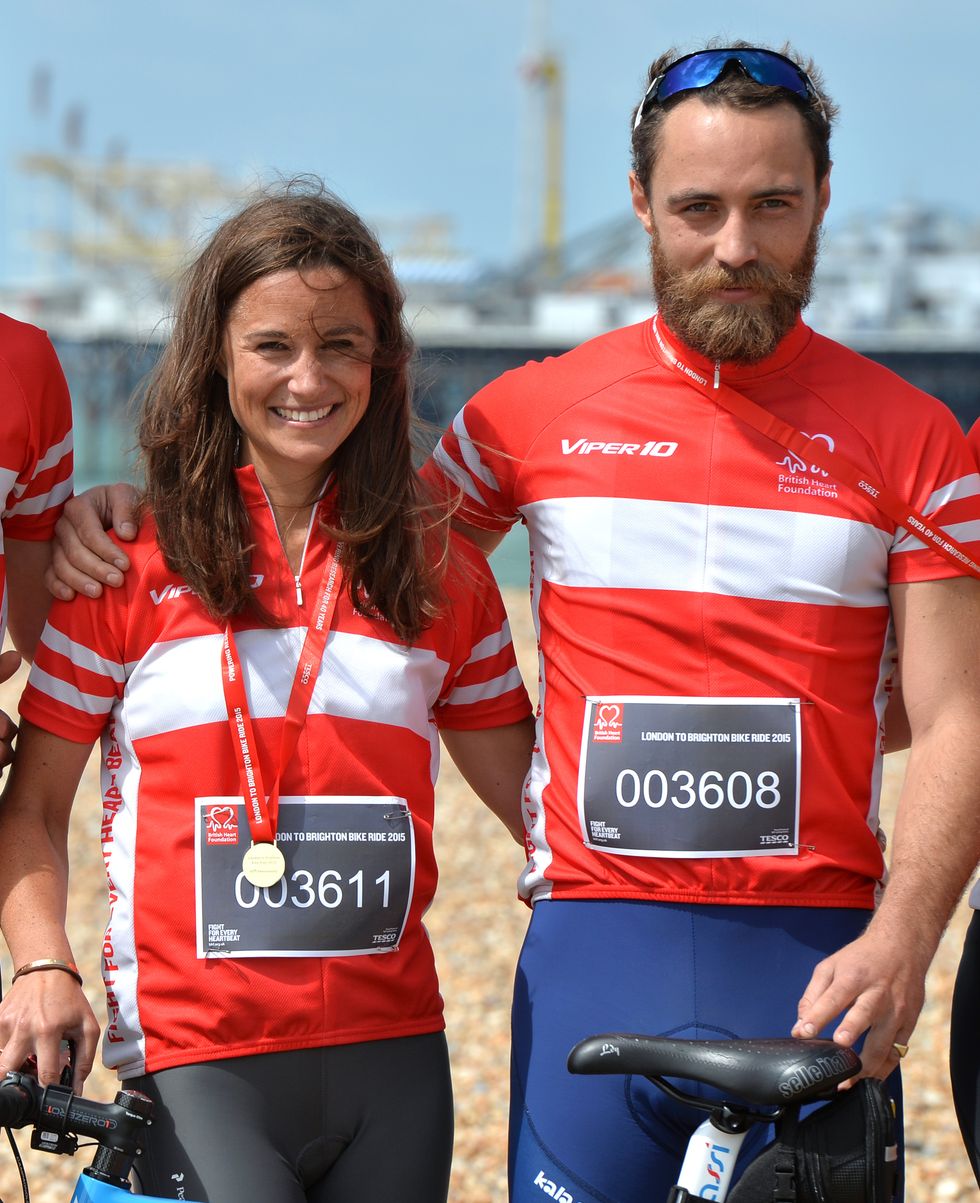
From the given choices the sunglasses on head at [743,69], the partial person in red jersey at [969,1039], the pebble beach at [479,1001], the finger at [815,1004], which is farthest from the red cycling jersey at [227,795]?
the pebble beach at [479,1001]

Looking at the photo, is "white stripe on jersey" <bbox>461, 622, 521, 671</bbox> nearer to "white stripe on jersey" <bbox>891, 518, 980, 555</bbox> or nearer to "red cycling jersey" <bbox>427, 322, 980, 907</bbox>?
"red cycling jersey" <bbox>427, 322, 980, 907</bbox>

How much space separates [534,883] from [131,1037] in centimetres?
72

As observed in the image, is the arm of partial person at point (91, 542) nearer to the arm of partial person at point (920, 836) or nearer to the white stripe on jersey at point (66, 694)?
the white stripe on jersey at point (66, 694)

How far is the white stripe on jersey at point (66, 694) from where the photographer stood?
2352 mm

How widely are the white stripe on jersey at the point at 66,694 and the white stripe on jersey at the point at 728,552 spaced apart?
84cm

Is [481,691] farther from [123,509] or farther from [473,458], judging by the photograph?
[123,509]

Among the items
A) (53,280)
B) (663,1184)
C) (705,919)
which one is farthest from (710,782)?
(53,280)

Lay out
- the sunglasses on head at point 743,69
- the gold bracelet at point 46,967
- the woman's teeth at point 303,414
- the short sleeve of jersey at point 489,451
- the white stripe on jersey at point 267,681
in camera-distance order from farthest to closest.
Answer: the short sleeve of jersey at point 489,451 → the sunglasses on head at point 743,69 → the woman's teeth at point 303,414 → the white stripe on jersey at point 267,681 → the gold bracelet at point 46,967

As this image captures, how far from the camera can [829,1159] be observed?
2.01 meters

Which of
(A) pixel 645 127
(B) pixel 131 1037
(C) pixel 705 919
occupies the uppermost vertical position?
(A) pixel 645 127

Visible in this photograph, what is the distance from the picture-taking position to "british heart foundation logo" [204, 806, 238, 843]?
90.5 inches

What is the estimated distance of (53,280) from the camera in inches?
3597

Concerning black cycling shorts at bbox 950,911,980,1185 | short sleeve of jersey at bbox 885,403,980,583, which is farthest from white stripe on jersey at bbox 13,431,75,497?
black cycling shorts at bbox 950,911,980,1185

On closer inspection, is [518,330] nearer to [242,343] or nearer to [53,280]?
[53,280]
